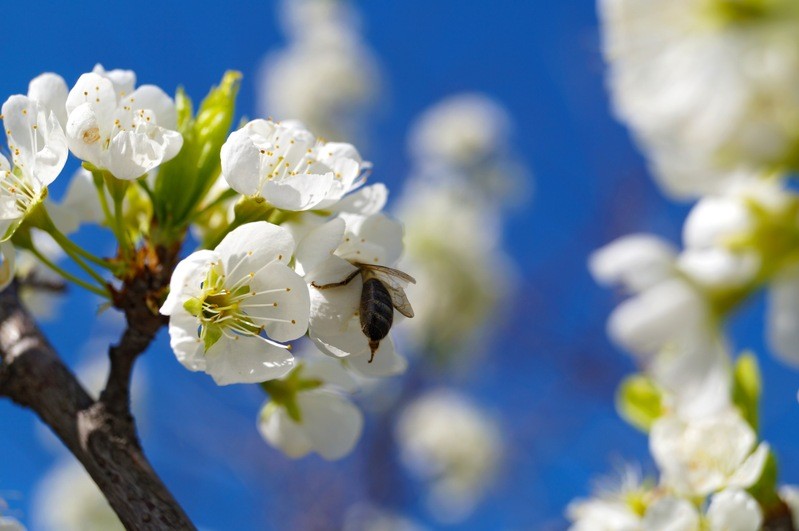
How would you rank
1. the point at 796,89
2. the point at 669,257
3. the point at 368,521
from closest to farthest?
the point at 796,89
the point at 669,257
the point at 368,521

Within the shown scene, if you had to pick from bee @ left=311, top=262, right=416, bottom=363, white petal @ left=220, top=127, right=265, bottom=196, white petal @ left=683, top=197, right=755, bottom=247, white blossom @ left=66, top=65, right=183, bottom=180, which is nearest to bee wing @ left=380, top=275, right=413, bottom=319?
bee @ left=311, top=262, right=416, bottom=363

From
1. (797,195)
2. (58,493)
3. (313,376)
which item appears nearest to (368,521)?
(58,493)

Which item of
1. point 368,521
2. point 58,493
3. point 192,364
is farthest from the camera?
point 58,493

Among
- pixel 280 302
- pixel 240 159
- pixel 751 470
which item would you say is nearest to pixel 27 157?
pixel 240 159

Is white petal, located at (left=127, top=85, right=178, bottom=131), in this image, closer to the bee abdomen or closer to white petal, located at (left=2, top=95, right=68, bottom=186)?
white petal, located at (left=2, top=95, right=68, bottom=186)

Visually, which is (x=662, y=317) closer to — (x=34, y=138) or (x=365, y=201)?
(x=365, y=201)

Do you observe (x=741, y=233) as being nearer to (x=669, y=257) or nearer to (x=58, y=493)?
(x=669, y=257)

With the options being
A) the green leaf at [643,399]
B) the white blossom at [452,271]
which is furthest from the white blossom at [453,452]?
the green leaf at [643,399]
